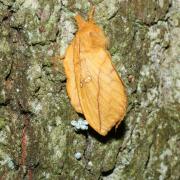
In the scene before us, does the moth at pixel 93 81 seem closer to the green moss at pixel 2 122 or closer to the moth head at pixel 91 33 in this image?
the moth head at pixel 91 33

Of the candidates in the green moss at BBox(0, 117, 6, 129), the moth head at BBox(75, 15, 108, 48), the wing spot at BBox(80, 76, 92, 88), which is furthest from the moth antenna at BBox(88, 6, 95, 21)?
the green moss at BBox(0, 117, 6, 129)

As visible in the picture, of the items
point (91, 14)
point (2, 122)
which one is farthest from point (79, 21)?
point (2, 122)

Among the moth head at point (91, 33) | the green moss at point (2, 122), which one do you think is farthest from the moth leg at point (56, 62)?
the green moss at point (2, 122)

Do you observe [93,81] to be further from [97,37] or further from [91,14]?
[91,14]

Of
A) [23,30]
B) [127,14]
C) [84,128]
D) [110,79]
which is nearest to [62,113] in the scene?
[84,128]

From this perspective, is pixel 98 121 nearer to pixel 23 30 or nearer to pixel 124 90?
pixel 124 90

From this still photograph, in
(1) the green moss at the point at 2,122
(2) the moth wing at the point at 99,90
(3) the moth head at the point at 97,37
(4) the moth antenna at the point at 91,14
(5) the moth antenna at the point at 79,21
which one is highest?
(4) the moth antenna at the point at 91,14
